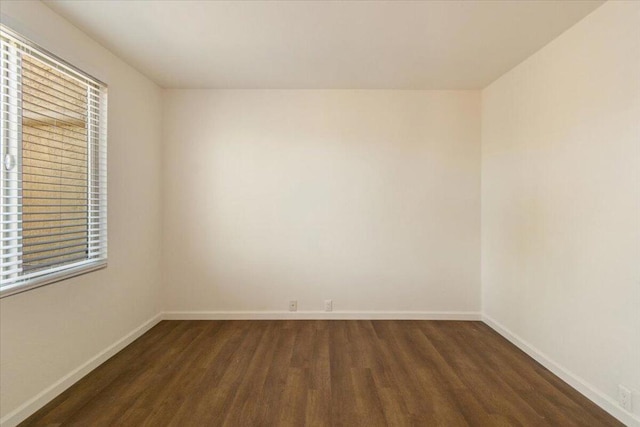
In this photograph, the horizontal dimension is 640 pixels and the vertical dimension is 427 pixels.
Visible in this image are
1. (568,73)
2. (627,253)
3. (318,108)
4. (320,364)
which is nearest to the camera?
(627,253)

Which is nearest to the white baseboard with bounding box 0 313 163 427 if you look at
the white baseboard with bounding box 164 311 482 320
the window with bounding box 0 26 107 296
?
the white baseboard with bounding box 164 311 482 320

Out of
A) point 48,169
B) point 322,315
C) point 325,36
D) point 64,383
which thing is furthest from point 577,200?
point 64,383

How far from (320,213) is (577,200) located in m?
2.39

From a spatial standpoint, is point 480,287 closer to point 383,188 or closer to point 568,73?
point 383,188

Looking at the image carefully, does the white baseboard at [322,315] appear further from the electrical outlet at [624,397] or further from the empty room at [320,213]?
the electrical outlet at [624,397]

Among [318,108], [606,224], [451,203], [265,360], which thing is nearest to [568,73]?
[606,224]

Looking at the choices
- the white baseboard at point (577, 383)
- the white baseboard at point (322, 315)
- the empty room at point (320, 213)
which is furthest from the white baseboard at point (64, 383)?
the white baseboard at point (577, 383)

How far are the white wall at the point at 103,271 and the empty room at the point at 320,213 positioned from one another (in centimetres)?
2

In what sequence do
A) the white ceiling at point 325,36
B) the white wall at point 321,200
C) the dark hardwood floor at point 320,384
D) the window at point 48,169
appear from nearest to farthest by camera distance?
the window at point 48,169
the dark hardwood floor at point 320,384
the white ceiling at point 325,36
the white wall at point 321,200

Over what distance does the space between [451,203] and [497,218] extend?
0.52 m

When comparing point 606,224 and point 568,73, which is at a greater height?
point 568,73

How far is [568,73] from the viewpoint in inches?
96.5

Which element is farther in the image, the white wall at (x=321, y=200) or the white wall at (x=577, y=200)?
the white wall at (x=321, y=200)

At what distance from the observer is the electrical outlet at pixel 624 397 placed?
6.43ft
